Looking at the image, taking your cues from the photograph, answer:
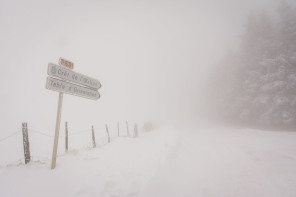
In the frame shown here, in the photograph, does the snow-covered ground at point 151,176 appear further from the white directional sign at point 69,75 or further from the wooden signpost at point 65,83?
the white directional sign at point 69,75

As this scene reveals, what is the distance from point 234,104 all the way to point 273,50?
853 cm

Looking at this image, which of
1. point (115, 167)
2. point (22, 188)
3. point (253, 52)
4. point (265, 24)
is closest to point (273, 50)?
point (253, 52)

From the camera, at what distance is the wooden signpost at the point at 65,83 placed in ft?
16.9

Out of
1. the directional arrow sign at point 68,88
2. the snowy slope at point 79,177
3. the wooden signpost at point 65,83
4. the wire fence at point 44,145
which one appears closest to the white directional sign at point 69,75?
the wooden signpost at point 65,83

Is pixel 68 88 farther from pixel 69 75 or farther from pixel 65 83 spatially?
pixel 69 75

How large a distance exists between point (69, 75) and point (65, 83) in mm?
337

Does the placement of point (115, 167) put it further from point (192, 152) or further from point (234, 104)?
point (234, 104)

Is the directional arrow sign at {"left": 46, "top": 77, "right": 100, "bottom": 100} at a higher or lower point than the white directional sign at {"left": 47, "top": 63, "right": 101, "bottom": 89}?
lower

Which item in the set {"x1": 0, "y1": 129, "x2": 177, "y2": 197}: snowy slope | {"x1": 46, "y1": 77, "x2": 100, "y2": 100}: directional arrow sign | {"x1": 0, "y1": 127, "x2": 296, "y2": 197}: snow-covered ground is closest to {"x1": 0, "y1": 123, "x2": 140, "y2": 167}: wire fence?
{"x1": 0, "y1": 129, "x2": 177, "y2": 197}: snowy slope

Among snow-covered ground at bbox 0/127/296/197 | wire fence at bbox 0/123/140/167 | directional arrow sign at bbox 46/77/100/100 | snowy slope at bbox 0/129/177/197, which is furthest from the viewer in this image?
wire fence at bbox 0/123/140/167

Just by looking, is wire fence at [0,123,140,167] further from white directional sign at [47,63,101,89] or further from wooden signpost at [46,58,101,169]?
white directional sign at [47,63,101,89]

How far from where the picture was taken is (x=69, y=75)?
5688 mm

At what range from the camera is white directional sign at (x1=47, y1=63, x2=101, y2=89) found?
5.11 metres

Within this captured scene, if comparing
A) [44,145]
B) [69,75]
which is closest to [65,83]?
[69,75]
